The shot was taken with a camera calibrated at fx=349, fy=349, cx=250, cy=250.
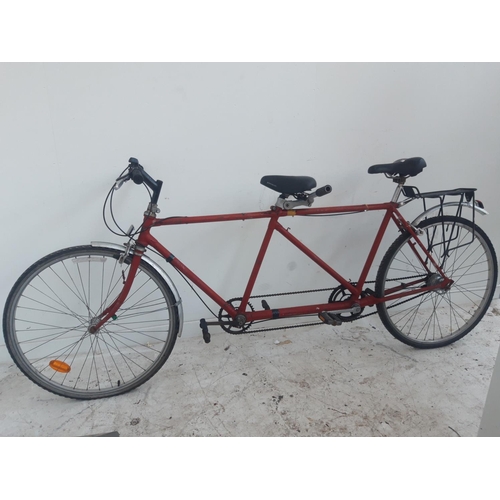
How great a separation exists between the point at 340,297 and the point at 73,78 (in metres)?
1.60

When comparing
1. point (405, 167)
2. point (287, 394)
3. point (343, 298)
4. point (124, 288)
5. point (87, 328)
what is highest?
point (405, 167)

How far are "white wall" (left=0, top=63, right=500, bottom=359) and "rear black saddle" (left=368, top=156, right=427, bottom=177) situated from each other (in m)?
0.24

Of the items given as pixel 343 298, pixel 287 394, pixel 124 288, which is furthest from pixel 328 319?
pixel 124 288

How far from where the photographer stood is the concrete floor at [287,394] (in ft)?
4.68

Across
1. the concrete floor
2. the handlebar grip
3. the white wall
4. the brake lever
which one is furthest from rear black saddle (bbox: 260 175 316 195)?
the concrete floor

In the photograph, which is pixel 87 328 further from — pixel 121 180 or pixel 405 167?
pixel 405 167

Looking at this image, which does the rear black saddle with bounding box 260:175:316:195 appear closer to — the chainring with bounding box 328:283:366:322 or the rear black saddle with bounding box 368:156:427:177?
the rear black saddle with bounding box 368:156:427:177

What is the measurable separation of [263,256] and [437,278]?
918mm

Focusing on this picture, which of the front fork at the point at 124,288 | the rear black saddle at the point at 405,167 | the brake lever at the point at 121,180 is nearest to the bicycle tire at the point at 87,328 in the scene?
the front fork at the point at 124,288

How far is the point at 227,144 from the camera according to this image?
5.55ft

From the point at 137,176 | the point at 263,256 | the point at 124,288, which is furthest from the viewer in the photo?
the point at 263,256

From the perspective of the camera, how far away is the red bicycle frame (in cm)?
151

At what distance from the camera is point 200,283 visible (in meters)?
1.63

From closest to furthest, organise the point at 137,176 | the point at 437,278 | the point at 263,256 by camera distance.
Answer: the point at 137,176 → the point at 263,256 → the point at 437,278
